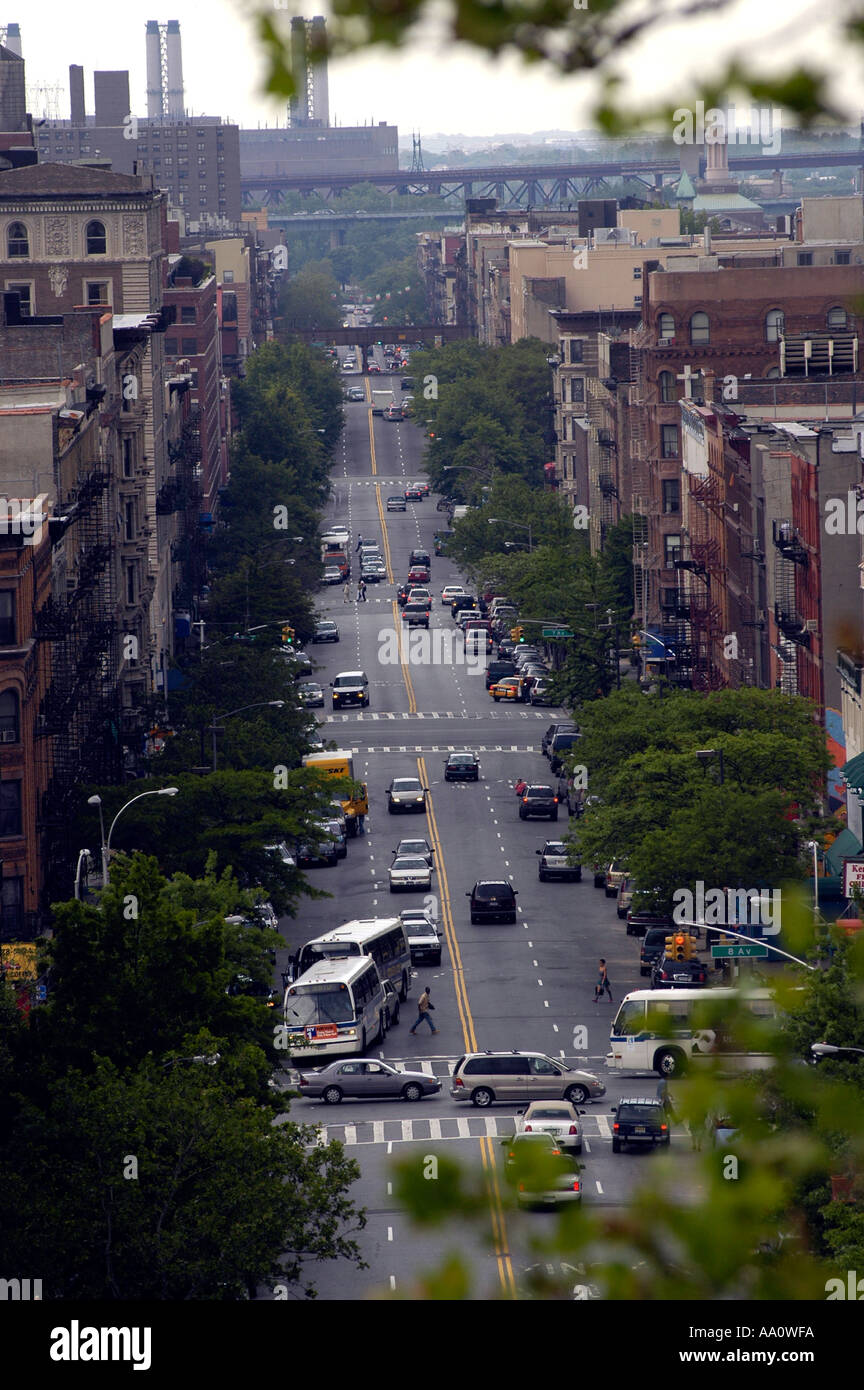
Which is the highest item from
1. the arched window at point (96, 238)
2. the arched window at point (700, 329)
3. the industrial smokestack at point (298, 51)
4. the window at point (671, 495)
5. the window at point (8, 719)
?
the arched window at point (96, 238)

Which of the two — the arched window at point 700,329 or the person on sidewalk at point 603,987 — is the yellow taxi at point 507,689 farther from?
the person on sidewalk at point 603,987

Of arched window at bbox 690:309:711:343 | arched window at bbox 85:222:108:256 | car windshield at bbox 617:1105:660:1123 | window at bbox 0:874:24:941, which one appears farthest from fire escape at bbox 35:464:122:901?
arched window at bbox 690:309:711:343

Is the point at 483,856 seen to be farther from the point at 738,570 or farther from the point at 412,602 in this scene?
the point at 412,602

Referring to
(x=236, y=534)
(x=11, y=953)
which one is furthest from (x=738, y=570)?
(x=236, y=534)

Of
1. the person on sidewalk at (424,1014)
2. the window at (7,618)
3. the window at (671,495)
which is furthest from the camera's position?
the window at (671,495)

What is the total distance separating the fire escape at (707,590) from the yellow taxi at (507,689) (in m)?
14.8

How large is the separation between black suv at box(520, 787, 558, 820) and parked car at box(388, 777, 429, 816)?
13.2ft

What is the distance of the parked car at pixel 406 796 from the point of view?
82.6 metres

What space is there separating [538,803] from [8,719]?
87.3 feet

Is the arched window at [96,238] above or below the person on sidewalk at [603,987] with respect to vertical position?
above

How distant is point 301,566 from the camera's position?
413 feet

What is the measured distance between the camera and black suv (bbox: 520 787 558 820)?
264 feet

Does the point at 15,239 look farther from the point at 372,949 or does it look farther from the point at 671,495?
the point at 372,949

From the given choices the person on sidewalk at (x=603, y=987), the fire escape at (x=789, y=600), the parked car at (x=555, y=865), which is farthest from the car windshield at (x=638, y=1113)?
the fire escape at (x=789, y=600)
